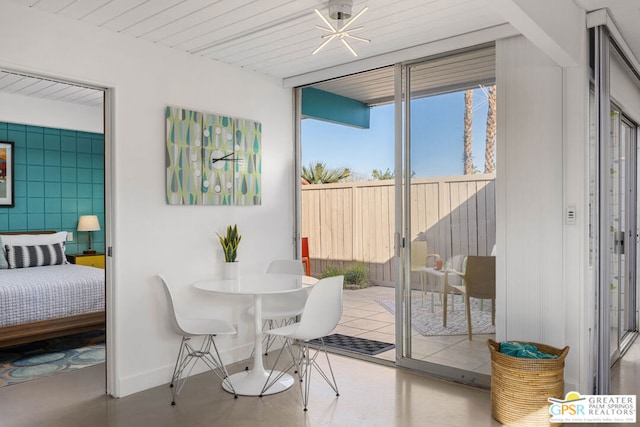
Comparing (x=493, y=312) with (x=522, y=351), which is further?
(x=493, y=312)

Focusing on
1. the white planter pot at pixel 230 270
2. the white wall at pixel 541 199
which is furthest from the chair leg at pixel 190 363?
the white wall at pixel 541 199

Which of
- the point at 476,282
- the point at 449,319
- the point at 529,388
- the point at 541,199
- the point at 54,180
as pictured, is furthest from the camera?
the point at 54,180

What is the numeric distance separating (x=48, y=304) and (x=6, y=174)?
89.8 inches

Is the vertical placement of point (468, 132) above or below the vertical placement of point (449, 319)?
above

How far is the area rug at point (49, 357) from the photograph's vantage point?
3.94 m

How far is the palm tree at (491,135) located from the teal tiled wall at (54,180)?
16.7 ft

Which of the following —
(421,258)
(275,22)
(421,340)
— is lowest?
(421,340)

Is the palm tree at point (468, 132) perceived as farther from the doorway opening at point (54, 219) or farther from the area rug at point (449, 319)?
the doorway opening at point (54, 219)

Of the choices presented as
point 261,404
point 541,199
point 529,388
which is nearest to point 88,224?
point 261,404

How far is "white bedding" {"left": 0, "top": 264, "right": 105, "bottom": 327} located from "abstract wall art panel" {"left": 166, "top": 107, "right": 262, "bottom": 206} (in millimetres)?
1620

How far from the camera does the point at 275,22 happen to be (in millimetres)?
3314

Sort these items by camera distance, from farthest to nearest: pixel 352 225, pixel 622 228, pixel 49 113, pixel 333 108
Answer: pixel 352 225
pixel 49 113
pixel 333 108
pixel 622 228

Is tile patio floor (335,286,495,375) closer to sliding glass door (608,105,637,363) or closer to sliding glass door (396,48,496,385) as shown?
sliding glass door (396,48,496,385)

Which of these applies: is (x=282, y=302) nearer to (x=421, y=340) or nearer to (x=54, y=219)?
(x=421, y=340)
